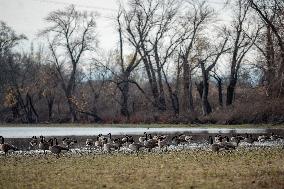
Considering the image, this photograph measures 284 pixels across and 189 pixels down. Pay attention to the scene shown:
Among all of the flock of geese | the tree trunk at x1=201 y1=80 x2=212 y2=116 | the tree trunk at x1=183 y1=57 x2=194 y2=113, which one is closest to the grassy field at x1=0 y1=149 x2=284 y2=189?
the flock of geese

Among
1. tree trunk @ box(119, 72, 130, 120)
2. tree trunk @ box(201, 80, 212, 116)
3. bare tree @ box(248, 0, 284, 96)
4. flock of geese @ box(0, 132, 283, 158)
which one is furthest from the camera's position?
tree trunk @ box(119, 72, 130, 120)

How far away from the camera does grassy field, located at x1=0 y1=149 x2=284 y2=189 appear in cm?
1463

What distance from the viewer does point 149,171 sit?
1738 cm

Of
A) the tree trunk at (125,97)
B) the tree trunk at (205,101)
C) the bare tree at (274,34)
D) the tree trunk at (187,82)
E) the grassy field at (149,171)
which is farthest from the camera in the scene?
the tree trunk at (125,97)

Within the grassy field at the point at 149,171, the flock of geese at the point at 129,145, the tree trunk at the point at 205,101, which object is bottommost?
the grassy field at the point at 149,171

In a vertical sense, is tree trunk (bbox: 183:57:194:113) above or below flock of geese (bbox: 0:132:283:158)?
above

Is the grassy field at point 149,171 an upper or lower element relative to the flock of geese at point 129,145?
lower

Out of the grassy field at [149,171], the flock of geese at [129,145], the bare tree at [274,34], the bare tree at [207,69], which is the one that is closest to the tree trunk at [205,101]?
the bare tree at [207,69]

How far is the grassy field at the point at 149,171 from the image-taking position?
48.0ft

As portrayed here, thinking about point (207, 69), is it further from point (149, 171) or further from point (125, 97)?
point (149, 171)

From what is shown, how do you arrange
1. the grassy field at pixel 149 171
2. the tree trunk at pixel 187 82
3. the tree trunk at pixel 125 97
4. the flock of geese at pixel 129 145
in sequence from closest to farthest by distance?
the grassy field at pixel 149 171, the flock of geese at pixel 129 145, the tree trunk at pixel 187 82, the tree trunk at pixel 125 97

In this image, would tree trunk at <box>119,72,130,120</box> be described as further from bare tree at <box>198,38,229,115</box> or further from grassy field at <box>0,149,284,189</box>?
grassy field at <box>0,149,284,189</box>

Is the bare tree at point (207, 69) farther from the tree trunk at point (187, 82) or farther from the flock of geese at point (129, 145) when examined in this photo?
the flock of geese at point (129, 145)

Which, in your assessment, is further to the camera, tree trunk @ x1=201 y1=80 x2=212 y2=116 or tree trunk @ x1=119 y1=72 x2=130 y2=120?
tree trunk @ x1=119 y1=72 x2=130 y2=120
